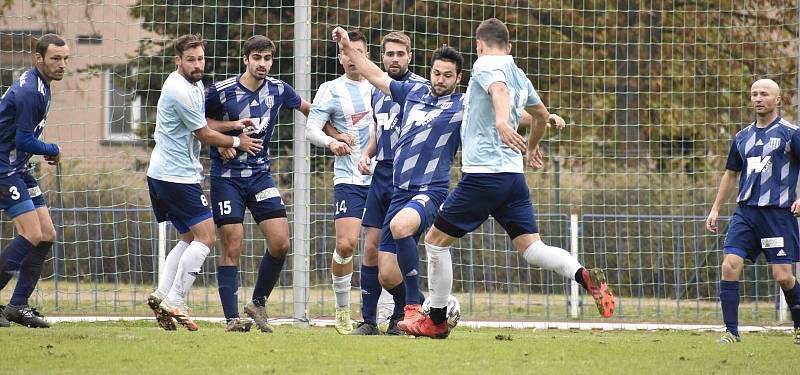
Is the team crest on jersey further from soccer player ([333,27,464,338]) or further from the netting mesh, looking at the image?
the netting mesh

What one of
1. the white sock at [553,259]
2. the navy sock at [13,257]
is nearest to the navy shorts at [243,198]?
the navy sock at [13,257]

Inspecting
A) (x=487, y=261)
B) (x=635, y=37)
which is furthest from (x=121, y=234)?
(x=635, y=37)

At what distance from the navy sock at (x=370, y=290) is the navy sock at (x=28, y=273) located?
99.2 inches

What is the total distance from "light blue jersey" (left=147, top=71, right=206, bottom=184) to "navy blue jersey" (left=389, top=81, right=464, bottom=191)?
4.96ft

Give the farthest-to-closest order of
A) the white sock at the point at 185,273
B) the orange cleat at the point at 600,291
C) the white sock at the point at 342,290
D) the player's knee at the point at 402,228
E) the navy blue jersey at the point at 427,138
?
the white sock at the point at 342,290 → the white sock at the point at 185,273 → the navy blue jersey at the point at 427,138 → the player's knee at the point at 402,228 → the orange cleat at the point at 600,291

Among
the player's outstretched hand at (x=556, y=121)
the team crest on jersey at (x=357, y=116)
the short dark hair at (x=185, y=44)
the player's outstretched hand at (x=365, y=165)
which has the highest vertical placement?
the short dark hair at (x=185, y=44)

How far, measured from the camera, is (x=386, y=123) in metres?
9.54

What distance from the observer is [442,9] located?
16.1 meters

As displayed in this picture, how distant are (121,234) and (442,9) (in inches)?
200

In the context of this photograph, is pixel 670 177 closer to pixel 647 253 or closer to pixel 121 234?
pixel 647 253

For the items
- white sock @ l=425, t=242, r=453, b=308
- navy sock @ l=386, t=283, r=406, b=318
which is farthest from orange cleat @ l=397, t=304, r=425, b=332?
navy sock @ l=386, t=283, r=406, b=318

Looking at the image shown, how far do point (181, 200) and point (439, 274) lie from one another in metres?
2.10

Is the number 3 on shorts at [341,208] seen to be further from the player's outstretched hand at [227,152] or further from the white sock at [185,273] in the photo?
the white sock at [185,273]

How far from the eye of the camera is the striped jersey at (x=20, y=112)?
9109 millimetres
